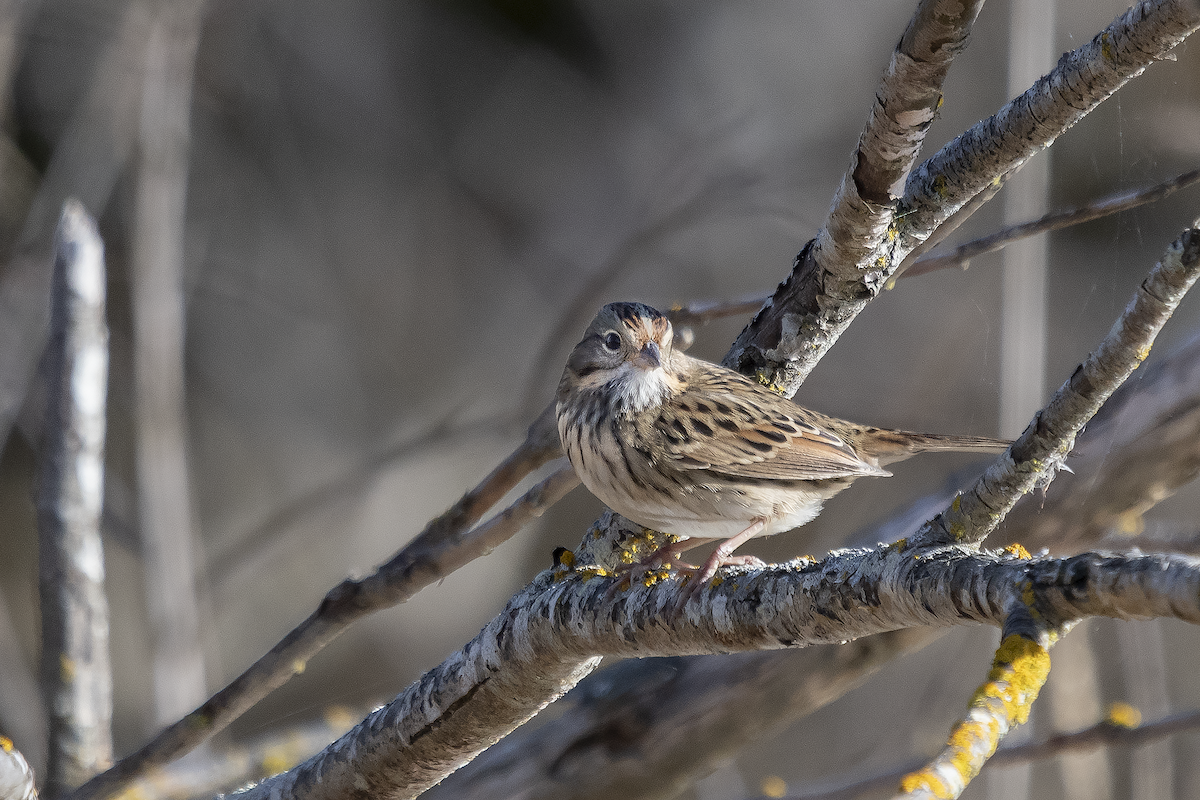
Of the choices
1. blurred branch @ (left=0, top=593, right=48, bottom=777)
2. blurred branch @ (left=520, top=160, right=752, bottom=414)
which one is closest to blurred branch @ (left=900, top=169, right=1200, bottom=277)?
blurred branch @ (left=520, top=160, right=752, bottom=414)

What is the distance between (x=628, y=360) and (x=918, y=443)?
867 mm

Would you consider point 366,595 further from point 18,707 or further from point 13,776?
point 18,707

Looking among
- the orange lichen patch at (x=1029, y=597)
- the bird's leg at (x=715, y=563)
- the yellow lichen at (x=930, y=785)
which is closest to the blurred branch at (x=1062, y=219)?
the bird's leg at (x=715, y=563)

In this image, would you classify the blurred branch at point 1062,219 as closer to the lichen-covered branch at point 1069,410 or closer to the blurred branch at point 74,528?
the lichen-covered branch at point 1069,410

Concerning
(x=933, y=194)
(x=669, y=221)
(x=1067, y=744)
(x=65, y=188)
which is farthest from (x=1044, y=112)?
(x=65, y=188)

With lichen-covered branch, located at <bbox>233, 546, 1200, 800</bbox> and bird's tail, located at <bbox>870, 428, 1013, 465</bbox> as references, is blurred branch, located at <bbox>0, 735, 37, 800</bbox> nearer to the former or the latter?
lichen-covered branch, located at <bbox>233, 546, 1200, 800</bbox>

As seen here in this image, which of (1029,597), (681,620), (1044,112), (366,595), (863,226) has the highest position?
(1044,112)

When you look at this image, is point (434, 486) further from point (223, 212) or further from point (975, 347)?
point (975, 347)

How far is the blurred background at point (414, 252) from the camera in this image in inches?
224

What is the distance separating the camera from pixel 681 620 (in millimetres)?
1814

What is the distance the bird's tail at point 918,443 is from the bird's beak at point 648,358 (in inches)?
27.8

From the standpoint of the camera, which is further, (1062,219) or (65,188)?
(65,188)

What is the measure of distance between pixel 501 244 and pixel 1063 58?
589 cm

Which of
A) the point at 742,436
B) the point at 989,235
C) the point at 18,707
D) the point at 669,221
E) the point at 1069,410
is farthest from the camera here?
the point at 669,221
